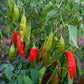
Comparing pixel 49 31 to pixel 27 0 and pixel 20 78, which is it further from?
pixel 20 78

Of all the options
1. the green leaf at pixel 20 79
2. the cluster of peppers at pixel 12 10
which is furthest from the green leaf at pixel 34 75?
the cluster of peppers at pixel 12 10

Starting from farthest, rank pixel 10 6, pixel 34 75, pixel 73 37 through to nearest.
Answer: pixel 34 75 → pixel 10 6 → pixel 73 37

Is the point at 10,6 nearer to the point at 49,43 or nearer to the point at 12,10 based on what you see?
the point at 12,10

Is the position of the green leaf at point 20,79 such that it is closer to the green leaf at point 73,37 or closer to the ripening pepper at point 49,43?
the ripening pepper at point 49,43

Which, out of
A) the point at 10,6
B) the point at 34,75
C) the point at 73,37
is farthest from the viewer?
the point at 34,75

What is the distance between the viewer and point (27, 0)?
1.52m

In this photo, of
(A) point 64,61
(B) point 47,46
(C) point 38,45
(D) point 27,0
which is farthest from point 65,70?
(D) point 27,0

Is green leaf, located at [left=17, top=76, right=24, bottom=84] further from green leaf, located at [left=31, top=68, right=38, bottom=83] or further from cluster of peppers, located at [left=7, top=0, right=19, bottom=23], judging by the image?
cluster of peppers, located at [left=7, top=0, right=19, bottom=23]

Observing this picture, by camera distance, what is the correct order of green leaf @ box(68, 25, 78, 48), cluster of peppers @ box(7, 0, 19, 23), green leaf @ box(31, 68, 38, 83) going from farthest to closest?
green leaf @ box(31, 68, 38, 83) → cluster of peppers @ box(7, 0, 19, 23) → green leaf @ box(68, 25, 78, 48)

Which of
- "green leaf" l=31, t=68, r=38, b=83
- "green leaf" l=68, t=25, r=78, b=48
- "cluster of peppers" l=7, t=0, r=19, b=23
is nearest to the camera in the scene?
"green leaf" l=68, t=25, r=78, b=48

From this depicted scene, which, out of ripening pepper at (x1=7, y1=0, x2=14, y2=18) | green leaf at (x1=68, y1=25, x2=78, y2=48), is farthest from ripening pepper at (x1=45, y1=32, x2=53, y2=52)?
ripening pepper at (x1=7, y1=0, x2=14, y2=18)

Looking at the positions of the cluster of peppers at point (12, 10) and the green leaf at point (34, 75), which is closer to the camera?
the cluster of peppers at point (12, 10)

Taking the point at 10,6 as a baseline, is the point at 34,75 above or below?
below

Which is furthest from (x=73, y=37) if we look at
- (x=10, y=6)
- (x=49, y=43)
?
(x=10, y=6)
